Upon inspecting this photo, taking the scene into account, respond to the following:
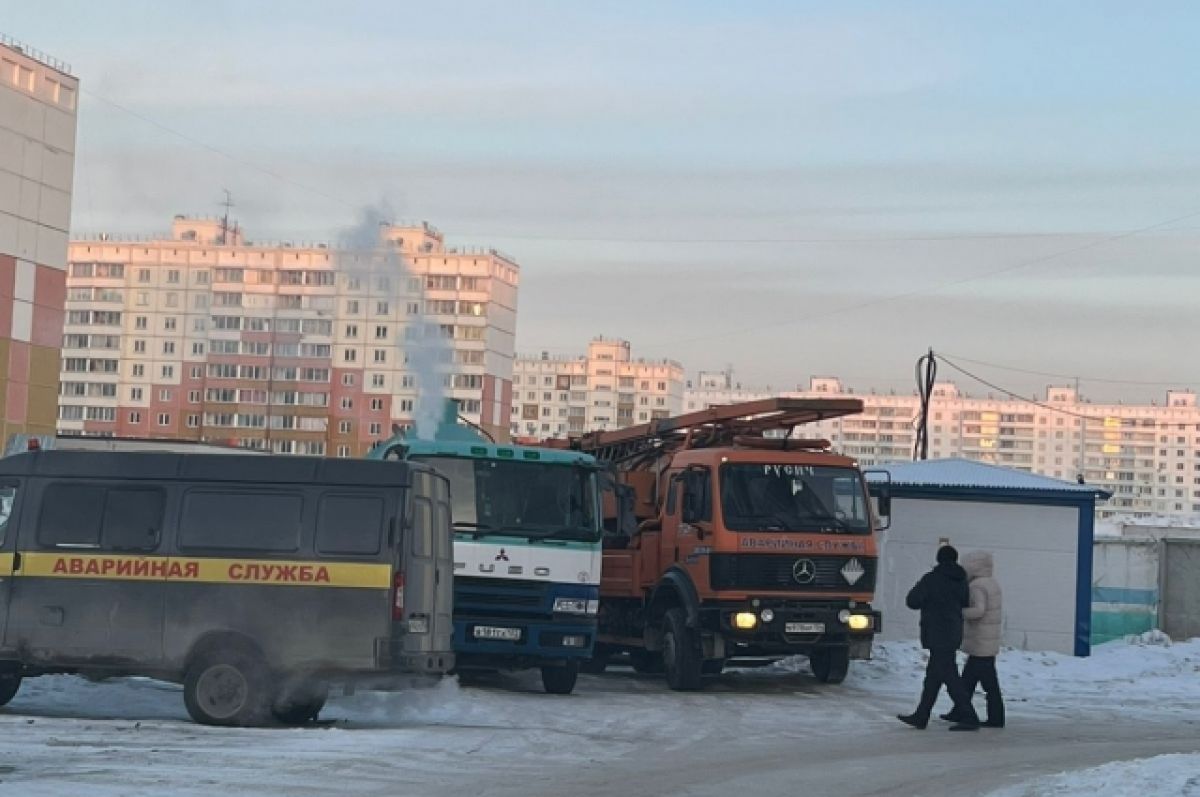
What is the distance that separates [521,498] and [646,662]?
19.5 feet

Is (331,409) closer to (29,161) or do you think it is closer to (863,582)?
(29,161)

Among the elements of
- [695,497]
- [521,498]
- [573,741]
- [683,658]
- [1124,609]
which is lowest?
[573,741]

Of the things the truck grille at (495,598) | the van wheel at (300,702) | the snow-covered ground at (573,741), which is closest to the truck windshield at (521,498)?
the truck grille at (495,598)

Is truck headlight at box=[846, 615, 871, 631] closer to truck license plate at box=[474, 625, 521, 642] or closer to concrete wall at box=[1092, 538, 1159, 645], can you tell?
truck license plate at box=[474, 625, 521, 642]

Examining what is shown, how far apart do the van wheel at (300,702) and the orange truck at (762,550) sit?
5511 millimetres

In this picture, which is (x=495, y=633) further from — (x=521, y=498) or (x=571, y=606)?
(x=521, y=498)

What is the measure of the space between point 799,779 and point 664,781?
105cm

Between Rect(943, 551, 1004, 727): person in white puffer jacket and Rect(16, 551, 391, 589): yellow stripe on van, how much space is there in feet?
19.0

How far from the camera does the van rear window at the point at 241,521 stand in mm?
15023

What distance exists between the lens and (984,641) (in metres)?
17.0

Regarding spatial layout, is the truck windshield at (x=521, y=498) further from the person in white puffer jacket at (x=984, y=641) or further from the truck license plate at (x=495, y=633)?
the person in white puffer jacket at (x=984, y=641)

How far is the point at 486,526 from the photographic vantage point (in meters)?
19.0

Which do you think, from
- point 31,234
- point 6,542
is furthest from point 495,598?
point 31,234

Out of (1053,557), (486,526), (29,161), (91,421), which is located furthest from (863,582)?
(91,421)
